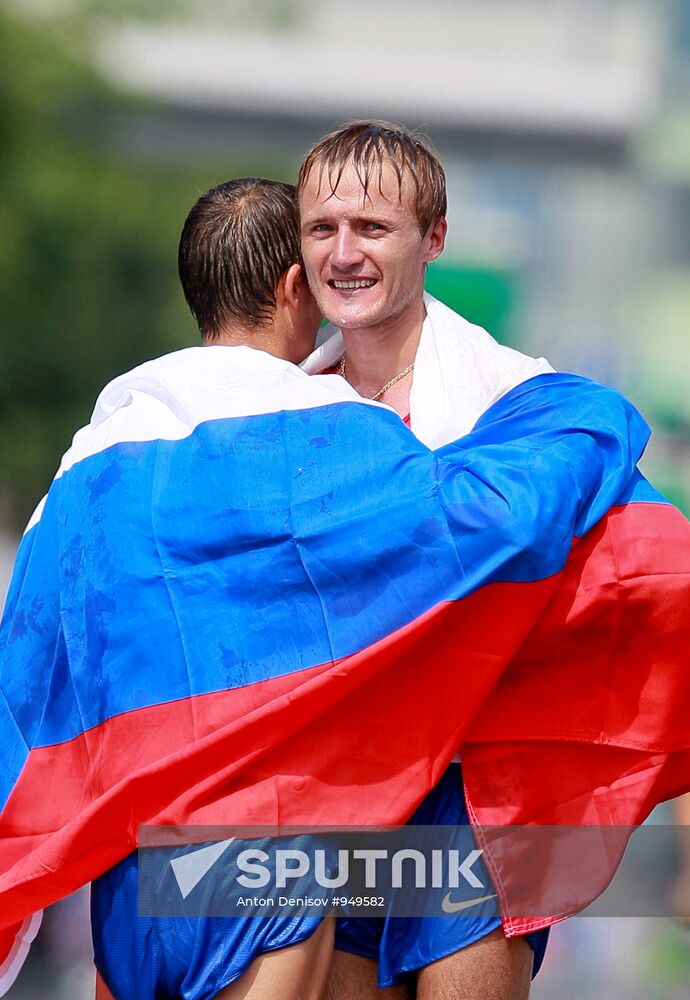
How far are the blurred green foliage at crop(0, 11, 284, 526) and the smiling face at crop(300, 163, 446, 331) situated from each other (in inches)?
147

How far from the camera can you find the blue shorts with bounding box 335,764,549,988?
5.94 ft

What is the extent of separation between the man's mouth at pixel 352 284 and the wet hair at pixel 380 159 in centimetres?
12

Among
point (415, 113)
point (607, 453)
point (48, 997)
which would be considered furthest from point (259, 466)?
point (415, 113)

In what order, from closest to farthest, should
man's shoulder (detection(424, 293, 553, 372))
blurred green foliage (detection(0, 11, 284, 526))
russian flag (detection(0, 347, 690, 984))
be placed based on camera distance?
russian flag (detection(0, 347, 690, 984)), man's shoulder (detection(424, 293, 553, 372)), blurred green foliage (detection(0, 11, 284, 526))

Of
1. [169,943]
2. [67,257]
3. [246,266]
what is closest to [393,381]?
[246,266]

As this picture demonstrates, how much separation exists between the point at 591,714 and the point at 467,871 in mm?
280

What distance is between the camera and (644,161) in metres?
5.59

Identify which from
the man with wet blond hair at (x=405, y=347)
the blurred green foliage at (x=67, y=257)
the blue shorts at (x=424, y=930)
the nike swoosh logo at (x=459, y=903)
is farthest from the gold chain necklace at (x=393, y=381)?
the blurred green foliage at (x=67, y=257)

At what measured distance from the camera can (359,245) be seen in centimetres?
192

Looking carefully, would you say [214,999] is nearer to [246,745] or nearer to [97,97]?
[246,745]

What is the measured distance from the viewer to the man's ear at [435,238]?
6.59ft

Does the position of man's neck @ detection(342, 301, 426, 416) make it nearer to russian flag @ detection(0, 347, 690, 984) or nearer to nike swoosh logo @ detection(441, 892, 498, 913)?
russian flag @ detection(0, 347, 690, 984)

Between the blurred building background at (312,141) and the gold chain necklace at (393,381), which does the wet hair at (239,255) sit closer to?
the gold chain necklace at (393,381)

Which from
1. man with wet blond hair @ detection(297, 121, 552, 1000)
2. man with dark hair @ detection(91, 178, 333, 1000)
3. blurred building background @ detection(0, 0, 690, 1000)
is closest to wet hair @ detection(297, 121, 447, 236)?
man with wet blond hair @ detection(297, 121, 552, 1000)
